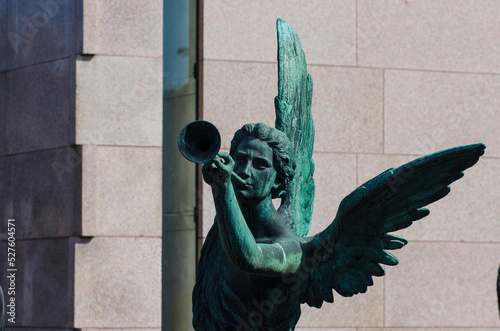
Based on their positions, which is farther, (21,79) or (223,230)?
(21,79)

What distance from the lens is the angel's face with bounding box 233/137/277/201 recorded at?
4.84 metres

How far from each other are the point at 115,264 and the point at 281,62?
330 centimetres

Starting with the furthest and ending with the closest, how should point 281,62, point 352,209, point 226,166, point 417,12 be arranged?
1. point 417,12
2. point 281,62
3. point 352,209
4. point 226,166

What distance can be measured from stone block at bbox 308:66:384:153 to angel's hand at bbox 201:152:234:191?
4296 mm

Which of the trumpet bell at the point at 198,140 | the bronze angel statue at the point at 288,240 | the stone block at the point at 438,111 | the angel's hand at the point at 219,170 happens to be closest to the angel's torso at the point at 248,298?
the bronze angel statue at the point at 288,240

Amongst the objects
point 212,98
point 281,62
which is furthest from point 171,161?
point 281,62

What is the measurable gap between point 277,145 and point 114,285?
3597mm

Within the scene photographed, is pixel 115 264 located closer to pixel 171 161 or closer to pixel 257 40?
pixel 171 161

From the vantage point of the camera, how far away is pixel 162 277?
8.55 meters

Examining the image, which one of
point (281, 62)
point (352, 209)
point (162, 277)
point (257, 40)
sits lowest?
point (162, 277)

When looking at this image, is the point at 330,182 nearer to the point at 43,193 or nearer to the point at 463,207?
the point at 463,207

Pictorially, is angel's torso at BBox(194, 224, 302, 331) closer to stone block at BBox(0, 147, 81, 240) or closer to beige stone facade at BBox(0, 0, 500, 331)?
beige stone facade at BBox(0, 0, 500, 331)

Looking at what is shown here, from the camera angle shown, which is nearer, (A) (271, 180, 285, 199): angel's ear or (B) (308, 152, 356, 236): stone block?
(A) (271, 180, 285, 199): angel's ear

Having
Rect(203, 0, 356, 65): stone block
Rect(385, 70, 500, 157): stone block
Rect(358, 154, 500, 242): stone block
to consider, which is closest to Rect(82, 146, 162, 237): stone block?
Rect(203, 0, 356, 65): stone block
